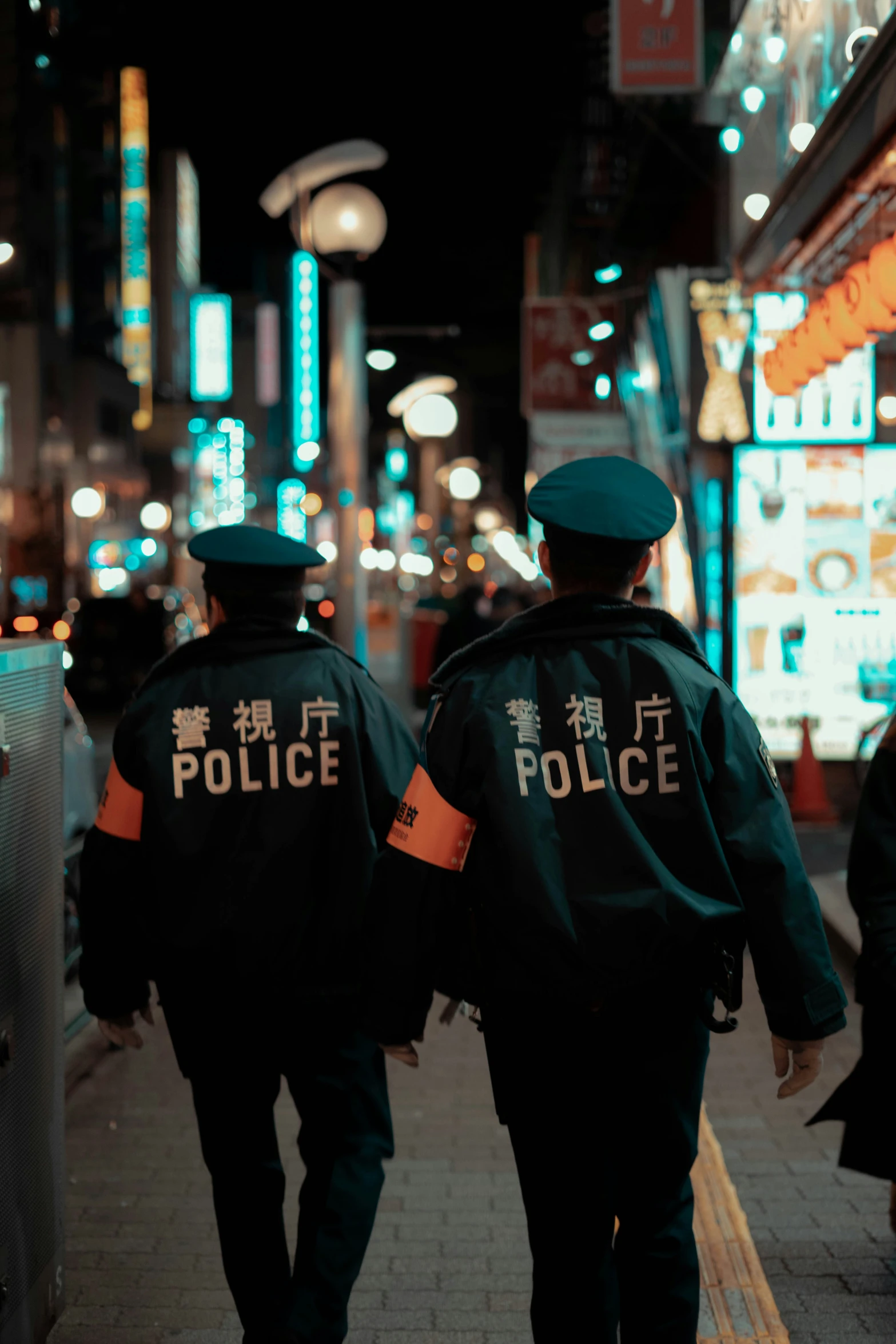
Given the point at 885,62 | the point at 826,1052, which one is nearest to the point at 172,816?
the point at 826,1052

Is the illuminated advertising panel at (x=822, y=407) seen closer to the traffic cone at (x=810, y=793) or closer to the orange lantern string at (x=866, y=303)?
the traffic cone at (x=810, y=793)

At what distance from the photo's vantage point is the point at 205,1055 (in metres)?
3.36

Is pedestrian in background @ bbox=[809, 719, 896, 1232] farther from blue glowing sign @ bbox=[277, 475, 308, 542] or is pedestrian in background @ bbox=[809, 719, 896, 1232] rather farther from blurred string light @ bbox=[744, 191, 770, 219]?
blue glowing sign @ bbox=[277, 475, 308, 542]

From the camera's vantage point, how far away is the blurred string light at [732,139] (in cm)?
1179

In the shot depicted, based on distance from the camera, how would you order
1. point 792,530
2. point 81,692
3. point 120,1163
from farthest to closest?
point 81,692 → point 792,530 → point 120,1163

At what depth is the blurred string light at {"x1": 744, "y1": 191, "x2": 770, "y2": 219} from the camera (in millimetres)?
11688

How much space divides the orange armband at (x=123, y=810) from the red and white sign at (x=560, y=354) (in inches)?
601

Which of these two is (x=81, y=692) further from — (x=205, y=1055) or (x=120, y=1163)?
(x=205, y=1055)

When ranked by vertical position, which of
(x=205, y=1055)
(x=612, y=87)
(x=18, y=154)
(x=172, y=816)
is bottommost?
(x=205, y=1055)

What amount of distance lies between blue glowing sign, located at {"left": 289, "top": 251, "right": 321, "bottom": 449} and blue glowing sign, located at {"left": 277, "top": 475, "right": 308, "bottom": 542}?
8346 mm

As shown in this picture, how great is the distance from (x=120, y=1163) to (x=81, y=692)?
21.0 m

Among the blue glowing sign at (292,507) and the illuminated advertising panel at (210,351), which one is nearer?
the blue glowing sign at (292,507)

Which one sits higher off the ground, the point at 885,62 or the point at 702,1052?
the point at 885,62

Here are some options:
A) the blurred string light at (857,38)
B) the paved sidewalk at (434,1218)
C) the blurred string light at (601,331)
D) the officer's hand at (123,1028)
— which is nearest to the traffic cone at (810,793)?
the paved sidewalk at (434,1218)
